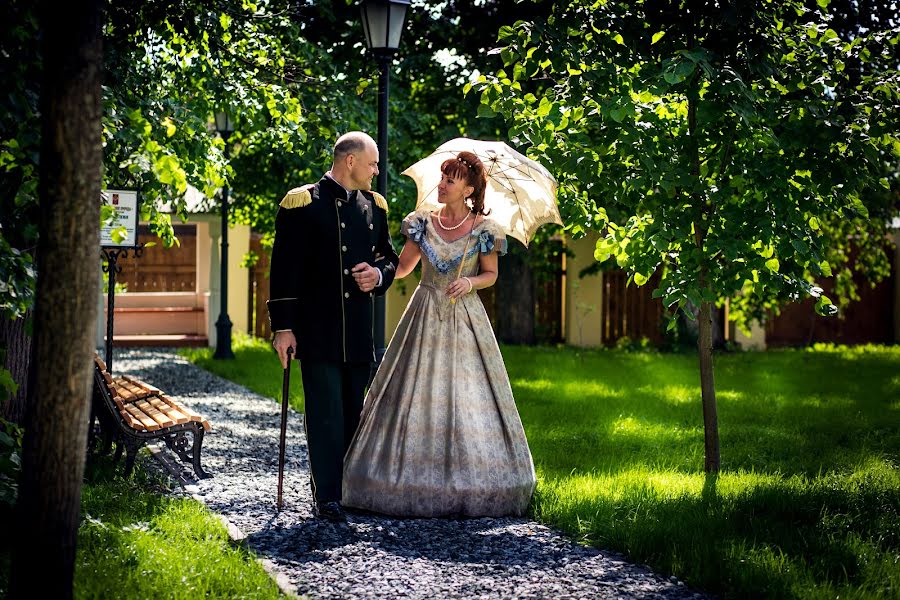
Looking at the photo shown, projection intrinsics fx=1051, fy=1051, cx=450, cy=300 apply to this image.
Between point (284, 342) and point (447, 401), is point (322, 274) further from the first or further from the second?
point (447, 401)

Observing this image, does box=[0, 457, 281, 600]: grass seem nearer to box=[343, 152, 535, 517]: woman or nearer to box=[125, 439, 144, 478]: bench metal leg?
box=[125, 439, 144, 478]: bench metal leg

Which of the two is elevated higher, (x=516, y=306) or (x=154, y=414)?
(x=516, y=306)

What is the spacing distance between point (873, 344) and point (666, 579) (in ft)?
61.3

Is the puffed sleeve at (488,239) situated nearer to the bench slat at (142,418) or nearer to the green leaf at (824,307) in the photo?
the green leaf at (824,307)

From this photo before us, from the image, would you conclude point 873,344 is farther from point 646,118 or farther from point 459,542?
Result: point 459,542

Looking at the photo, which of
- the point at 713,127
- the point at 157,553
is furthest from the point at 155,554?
the point at 713,127

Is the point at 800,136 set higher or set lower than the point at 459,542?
higher

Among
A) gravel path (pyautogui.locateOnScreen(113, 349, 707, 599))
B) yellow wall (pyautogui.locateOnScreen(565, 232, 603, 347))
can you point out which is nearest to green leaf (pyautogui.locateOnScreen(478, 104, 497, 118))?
gravel path (pyautogui.locateOnScreen(113, 349, 707, 599))

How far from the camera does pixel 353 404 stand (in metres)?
5.90

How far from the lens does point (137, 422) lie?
20.9ft

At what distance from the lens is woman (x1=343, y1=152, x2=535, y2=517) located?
5.71 m

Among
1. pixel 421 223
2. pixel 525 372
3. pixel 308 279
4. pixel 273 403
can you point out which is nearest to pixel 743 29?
pixel 421 223

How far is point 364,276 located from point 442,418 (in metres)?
0.89

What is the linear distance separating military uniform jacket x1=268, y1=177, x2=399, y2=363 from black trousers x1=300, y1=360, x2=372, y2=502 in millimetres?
97
